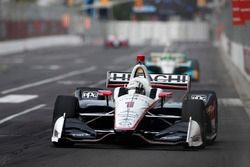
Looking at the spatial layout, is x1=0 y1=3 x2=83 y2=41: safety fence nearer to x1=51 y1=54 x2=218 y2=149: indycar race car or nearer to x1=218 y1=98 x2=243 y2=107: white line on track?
x1=218 y1=98 x2=243 y2=107: white line on track

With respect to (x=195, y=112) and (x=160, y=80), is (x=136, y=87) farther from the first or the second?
(x=160, y=80)

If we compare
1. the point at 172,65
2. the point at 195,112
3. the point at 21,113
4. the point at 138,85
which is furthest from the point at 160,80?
the point at 172,65

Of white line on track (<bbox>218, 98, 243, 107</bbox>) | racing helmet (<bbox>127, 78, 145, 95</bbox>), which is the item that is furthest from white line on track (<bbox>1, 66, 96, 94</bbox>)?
racing helmet (<bbox>127, 78, 145, 95</bbox>)

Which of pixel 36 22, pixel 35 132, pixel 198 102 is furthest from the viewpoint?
pixel 36 22

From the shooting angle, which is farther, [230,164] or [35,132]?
[35,132]

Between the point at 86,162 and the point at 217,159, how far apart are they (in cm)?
184

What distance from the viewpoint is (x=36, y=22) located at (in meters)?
96.9

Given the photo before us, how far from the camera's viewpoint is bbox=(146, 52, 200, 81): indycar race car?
3291 centimetres

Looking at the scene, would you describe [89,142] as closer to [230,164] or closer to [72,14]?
[230,164]

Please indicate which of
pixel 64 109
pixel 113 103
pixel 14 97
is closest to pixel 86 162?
pixel 64 109

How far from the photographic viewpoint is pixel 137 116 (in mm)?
13602

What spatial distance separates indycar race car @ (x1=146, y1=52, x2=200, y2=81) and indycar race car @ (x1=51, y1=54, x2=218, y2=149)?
1685 cm

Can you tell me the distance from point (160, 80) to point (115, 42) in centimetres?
7173

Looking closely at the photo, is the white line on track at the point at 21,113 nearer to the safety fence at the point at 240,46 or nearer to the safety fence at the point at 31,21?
the safety fence at the point at 240,46
